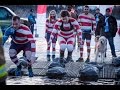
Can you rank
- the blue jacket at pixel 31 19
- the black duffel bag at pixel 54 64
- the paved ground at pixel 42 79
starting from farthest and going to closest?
the black duffel bag at pixel 54 64 → the blue jacket at pixel 31 19 → the paved ground at pixel 42 79

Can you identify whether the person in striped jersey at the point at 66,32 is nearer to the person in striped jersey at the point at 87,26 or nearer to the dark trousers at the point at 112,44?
the person in striped jersey at the point at 87,26

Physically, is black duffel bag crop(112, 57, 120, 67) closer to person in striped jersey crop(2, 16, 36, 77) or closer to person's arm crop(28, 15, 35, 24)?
person in striped jersey crop(2, 16, 36, 77)

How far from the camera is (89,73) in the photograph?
6508 mm

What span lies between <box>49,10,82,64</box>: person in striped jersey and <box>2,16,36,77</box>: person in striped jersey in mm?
527

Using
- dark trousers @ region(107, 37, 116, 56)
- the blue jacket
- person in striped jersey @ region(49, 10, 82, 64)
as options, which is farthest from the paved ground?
the blue jacket

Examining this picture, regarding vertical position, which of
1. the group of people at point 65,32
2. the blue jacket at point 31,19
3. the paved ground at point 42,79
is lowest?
the paved ground at point 42,79

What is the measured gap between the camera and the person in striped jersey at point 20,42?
20.6 feet

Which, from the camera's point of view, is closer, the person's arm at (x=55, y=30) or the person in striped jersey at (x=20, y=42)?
the person in striped jersey at (x=20, y=42)

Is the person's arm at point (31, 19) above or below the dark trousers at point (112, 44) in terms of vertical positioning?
above

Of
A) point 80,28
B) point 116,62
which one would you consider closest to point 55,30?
point 80,28

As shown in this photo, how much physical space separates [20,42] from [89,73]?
1.39 meters

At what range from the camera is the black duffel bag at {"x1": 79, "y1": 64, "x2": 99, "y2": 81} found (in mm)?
6457

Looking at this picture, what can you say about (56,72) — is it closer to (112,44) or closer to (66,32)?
(66,32)

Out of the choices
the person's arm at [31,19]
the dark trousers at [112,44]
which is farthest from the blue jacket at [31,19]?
the dark trousers at [112,44]
